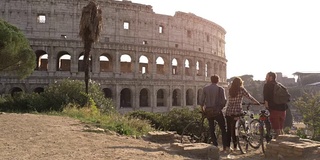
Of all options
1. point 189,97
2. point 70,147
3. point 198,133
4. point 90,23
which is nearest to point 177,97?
point 189,97

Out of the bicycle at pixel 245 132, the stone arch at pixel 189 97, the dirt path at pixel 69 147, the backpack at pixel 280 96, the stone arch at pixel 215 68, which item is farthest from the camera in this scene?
the stone arch at pixel 215 68

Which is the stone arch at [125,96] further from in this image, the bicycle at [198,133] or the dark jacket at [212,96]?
the dark jacket at [212,96]

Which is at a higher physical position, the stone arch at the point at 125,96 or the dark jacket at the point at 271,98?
the dark jacket at the point at 271,98

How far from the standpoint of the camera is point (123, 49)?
→ 31.1m

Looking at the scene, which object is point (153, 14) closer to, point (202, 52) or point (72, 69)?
point (202, 52)

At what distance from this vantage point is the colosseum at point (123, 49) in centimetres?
2875

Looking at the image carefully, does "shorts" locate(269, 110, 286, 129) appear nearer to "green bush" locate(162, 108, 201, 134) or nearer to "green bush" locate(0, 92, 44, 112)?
"green bush" locate(162, 108, 201, 134)

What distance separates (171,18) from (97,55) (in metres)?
10.6

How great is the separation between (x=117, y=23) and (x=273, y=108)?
26531 mm

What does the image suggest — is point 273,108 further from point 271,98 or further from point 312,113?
point 312,113

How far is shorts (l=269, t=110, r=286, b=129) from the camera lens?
7043 millimetres

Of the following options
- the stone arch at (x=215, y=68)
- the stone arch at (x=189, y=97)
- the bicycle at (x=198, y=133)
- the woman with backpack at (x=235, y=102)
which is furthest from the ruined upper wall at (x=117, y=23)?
the woman with backpack at (x=235, y=102)

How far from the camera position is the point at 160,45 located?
33562 mm

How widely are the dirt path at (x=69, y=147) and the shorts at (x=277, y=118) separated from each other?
973mm
